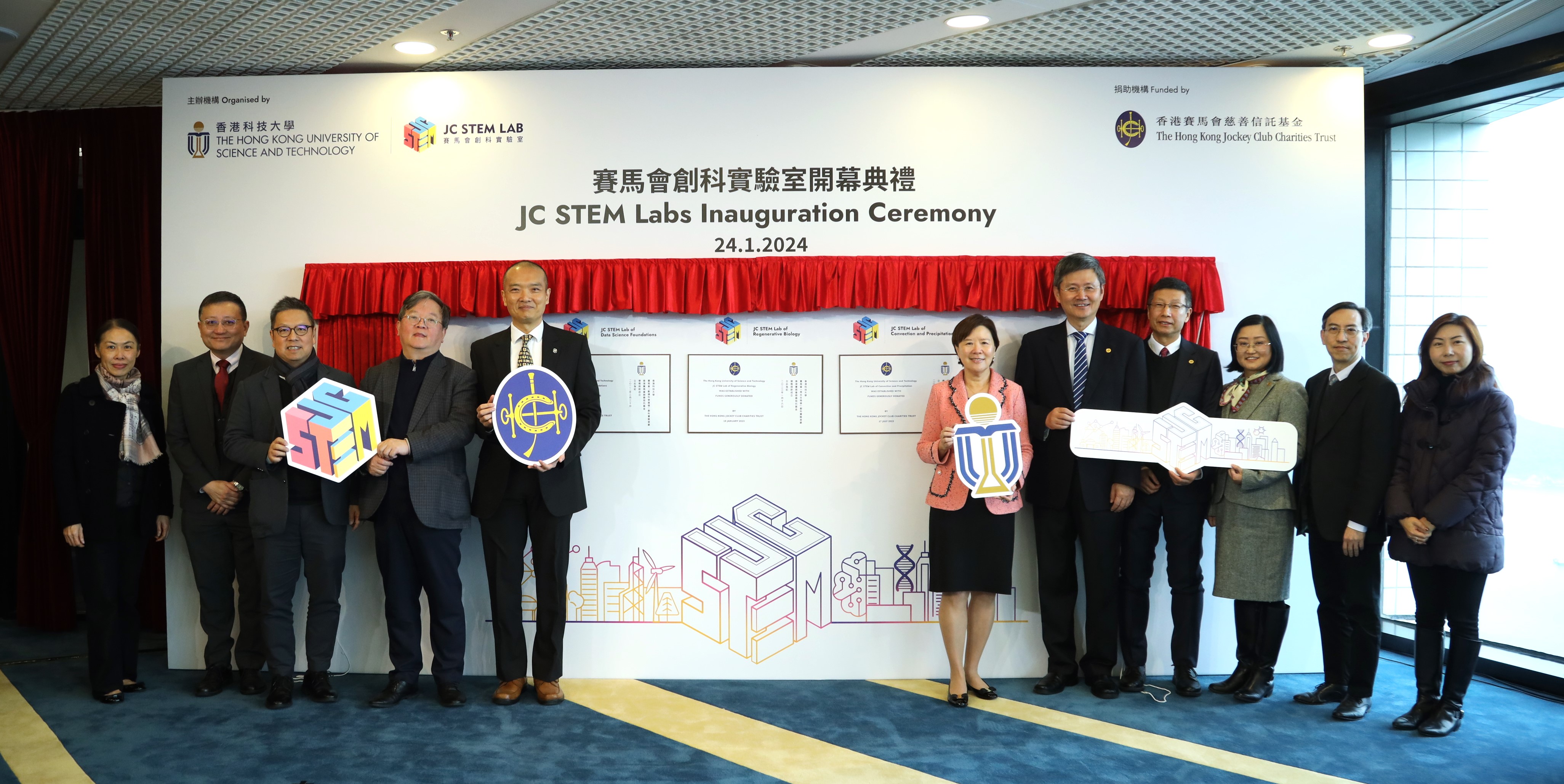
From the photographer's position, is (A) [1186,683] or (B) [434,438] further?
(A) [1186,683]

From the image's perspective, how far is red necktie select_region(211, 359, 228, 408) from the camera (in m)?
4.24

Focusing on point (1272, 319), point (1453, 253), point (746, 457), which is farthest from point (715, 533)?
point (1453, 253)

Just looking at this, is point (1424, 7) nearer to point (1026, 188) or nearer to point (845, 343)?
point (1026, 188)

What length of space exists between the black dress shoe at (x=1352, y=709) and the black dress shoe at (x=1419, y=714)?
11cm

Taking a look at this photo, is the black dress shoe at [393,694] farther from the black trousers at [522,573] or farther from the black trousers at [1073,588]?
the black trousers at [1073,588]

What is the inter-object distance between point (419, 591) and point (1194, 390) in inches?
139

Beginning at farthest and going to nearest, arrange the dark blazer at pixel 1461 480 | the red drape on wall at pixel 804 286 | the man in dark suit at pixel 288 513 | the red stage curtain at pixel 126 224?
the red stage curtain at pixel 126 224, the red drape on wall at pixel 804 286, the man in dark suit at pixel 288 513, the dark blazer at pixel 1461 480

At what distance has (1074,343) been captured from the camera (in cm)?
418

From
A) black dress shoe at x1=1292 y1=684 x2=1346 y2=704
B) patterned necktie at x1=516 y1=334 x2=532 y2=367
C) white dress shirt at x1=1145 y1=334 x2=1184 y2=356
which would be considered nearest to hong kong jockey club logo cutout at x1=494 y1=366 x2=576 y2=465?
patterned necktie at x1=516 y1=334 x2=532 y2=367

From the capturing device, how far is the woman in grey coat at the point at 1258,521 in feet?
13.3

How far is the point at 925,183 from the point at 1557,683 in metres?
3.69

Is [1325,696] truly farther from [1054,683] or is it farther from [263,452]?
[263,452]

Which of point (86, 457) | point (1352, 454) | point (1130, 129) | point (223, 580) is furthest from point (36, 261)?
point (1352, 454)

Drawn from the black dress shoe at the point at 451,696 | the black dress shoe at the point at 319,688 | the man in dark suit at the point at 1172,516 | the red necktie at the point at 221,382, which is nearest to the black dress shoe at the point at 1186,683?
the man in dark suit at the point at 1172,516
